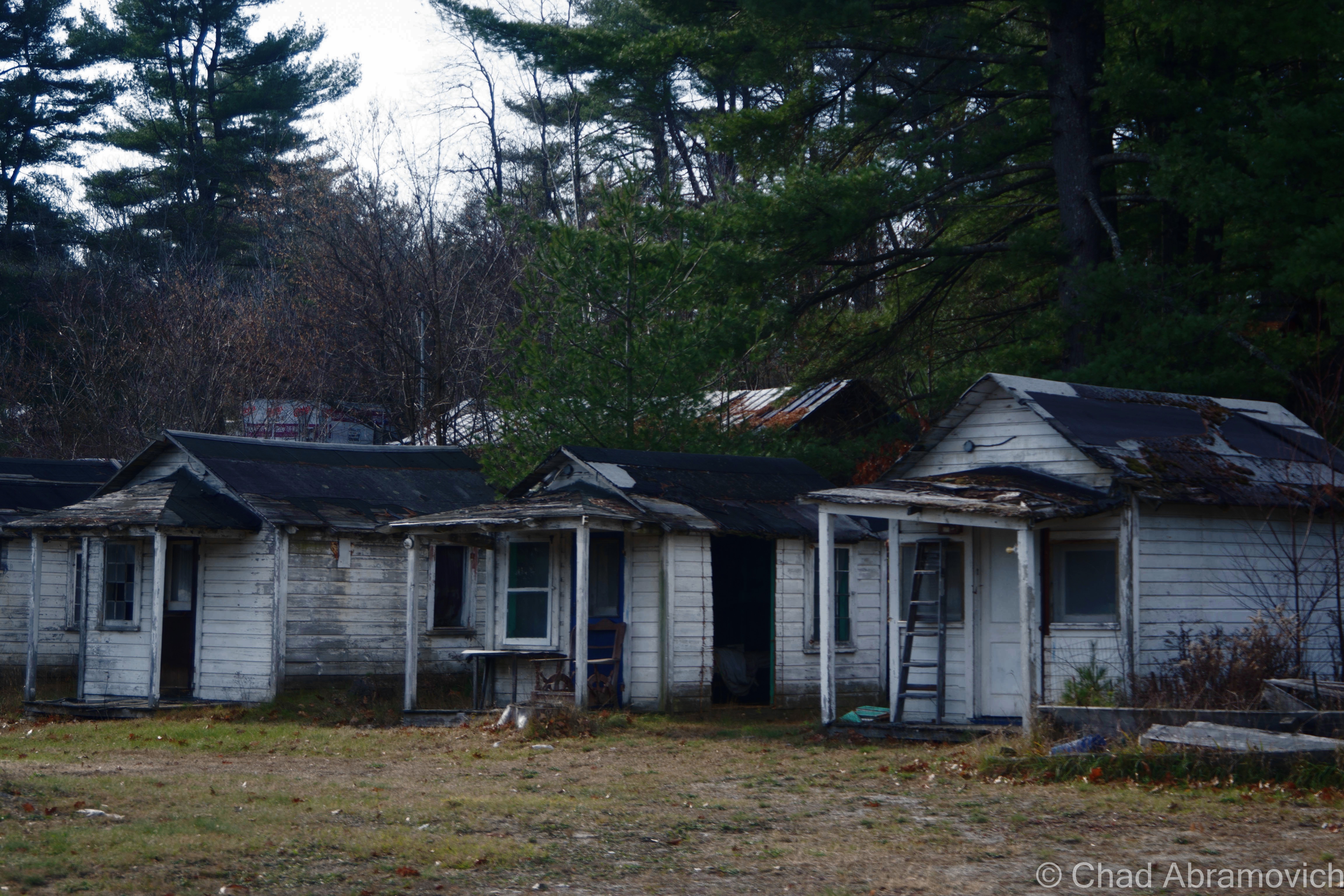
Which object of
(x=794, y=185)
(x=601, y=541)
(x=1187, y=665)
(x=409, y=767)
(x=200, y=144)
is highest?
(x=200, y=144)

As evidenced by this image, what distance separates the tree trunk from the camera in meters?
22.9

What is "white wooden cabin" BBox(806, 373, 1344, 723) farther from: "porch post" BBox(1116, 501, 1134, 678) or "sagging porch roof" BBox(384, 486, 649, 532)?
"sagging porch roof" BBox(384, 486, 649, 532)

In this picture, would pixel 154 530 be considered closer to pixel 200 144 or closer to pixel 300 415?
pixel 300 415

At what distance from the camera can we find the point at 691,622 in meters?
18.3

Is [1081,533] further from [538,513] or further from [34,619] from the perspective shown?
[34,619]

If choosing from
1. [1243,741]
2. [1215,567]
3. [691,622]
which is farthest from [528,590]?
[1243,741]

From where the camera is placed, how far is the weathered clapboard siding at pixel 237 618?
2017 centimetres

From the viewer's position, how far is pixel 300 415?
3366 cm

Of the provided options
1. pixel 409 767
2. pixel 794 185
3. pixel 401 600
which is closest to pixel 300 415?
pixel 401 600

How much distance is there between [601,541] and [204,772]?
674 cm

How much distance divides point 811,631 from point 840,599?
732mm

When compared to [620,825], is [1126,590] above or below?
above

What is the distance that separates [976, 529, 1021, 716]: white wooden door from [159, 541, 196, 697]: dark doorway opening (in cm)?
1185

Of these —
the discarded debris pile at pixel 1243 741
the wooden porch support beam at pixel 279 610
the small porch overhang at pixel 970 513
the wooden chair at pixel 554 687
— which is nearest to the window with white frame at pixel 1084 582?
the small porch overhang at pixel 970 513
